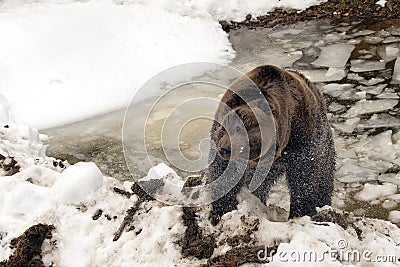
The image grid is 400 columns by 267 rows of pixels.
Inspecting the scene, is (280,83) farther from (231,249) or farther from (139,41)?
(139,41)

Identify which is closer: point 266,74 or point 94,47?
point 266,74

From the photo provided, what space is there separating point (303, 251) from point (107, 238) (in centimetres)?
105

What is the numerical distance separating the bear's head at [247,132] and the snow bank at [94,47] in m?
3.37

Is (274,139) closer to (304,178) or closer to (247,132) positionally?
(247,132)

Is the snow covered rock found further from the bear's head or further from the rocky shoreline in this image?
the rocky shoreline

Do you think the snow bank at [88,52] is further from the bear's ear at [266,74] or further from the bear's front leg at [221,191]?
the bear's ear at [266,74]

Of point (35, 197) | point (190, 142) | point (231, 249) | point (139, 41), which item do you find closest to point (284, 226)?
point (231, 249)

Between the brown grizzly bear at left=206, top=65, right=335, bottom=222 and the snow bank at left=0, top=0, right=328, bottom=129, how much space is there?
3.15 m

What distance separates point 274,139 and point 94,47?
4848 mm

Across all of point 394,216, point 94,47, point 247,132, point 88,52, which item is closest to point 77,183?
point 247,132

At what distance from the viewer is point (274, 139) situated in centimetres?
267

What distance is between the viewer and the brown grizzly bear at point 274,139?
263cm

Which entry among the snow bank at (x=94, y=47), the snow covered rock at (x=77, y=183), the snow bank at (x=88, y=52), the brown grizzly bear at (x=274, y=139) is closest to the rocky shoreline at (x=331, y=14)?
the snow bank at (x=94, y=47)

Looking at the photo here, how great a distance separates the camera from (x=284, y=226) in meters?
2.75
